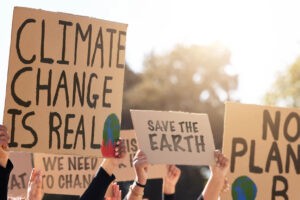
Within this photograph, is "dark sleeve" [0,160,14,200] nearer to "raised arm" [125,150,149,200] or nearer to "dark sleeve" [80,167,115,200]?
"dark sleeve" [80,167,115,200]

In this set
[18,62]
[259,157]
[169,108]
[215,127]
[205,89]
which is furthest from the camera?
[205,89]

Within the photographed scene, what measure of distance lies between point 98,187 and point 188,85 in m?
40.1

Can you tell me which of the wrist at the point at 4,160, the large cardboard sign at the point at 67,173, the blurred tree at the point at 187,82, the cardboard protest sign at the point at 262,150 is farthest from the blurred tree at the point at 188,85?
the wrist at the point at 4,160

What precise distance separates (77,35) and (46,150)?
0.88m

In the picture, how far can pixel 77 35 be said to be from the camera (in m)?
10.3

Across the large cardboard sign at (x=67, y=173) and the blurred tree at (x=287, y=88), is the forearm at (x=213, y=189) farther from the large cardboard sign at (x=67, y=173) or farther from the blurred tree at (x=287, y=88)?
the blurred tree at (x=287, y=88)

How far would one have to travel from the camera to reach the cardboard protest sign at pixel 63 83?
10039mm

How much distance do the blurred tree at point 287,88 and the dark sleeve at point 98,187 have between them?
28277 millimetres

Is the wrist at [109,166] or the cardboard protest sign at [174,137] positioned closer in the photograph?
the wrist at [109,166]

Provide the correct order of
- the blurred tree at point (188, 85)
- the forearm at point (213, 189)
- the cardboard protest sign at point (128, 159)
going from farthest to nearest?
the blurred tree at point (188, 85), the cardboard protest sign at point (128, 159), the forearm at point (213, 189)

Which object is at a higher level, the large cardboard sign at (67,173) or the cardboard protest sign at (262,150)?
the cardboard protest sign at (262,150)

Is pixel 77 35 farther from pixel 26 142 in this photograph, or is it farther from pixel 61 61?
pixel 26 142

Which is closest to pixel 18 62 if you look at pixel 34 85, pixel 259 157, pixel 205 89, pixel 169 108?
pixel 34 85

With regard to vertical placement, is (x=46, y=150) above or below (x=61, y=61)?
below
